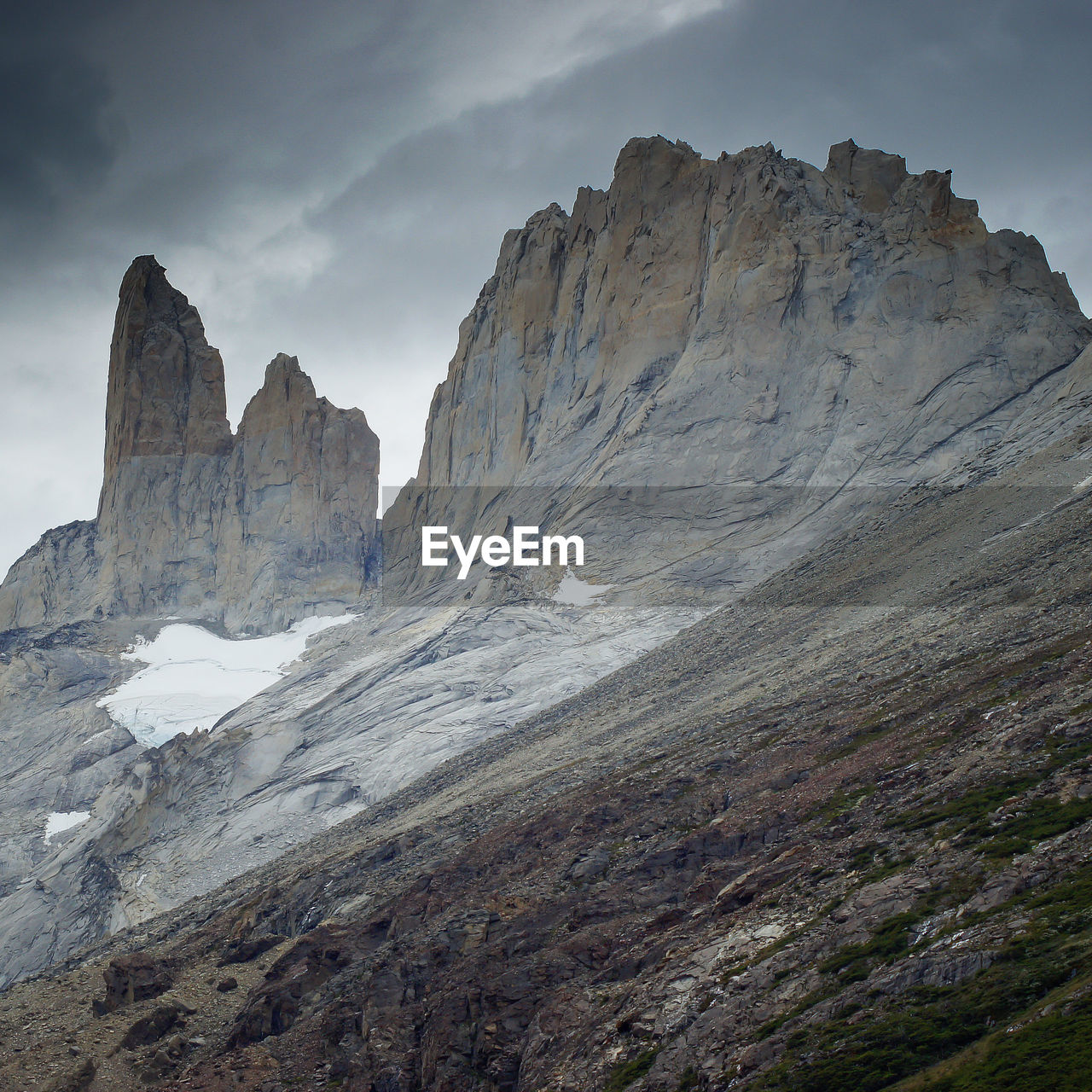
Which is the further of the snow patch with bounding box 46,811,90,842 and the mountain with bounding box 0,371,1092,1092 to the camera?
the snow patch with bounding box 46,811,90,842

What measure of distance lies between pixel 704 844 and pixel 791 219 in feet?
241

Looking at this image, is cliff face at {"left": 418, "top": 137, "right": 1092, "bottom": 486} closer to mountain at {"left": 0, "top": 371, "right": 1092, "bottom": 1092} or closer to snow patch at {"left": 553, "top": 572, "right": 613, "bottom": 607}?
snow patch at {"left": 553, "top": 572, "right": 613, "bottom": 607}

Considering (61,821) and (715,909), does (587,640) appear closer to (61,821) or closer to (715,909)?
(715,909)

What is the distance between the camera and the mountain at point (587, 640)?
26.4 meters

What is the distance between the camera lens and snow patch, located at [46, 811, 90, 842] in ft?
299

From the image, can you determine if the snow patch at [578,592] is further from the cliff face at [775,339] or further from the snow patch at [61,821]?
the snow patch at [61,821]

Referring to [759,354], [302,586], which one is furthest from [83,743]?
[759,354]

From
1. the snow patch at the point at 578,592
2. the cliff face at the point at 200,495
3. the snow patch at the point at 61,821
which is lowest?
the snow patch at the point at 61,821

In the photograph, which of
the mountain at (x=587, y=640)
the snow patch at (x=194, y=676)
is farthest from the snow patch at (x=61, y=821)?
the snow patch at (x=194, y=676)

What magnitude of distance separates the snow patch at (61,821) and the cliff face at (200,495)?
55990 millimetres

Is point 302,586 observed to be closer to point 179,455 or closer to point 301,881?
point 179,455

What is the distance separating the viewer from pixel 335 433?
505 ft

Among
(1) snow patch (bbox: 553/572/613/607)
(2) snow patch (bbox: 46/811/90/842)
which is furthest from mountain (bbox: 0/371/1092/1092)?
(2) snow patch (bbox: 46/811/90/842)

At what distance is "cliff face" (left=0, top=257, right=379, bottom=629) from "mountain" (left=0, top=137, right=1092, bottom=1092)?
26.4 inches
